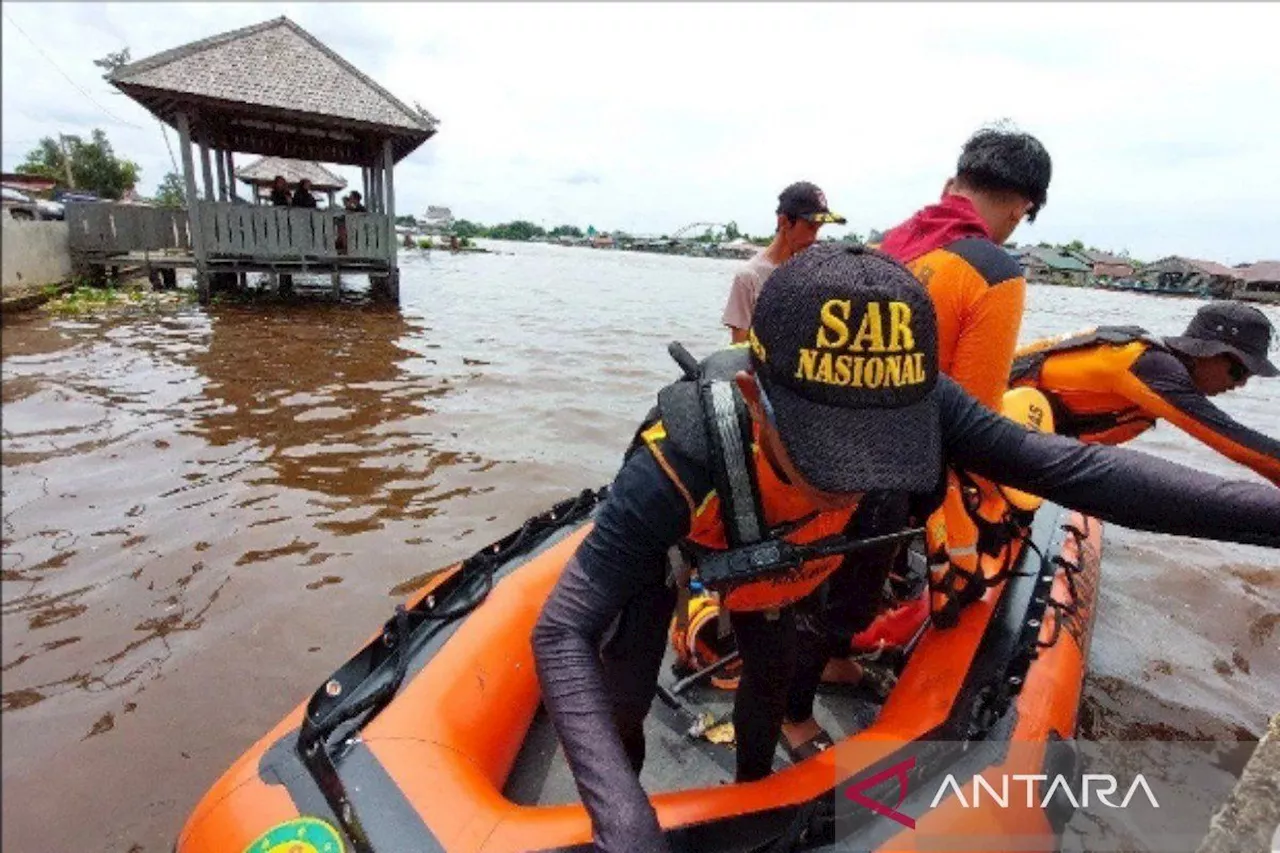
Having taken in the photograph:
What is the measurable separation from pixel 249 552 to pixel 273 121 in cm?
1128

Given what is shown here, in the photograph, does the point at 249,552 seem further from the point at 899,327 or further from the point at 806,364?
the point at 899,327

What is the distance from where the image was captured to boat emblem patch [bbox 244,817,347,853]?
1.60 meters

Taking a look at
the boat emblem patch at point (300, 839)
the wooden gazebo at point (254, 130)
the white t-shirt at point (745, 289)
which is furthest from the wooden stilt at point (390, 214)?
the boat emblem patch at point (300, 839)

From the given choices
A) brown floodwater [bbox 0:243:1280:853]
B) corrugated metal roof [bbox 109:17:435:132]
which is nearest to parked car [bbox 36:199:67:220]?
brown floodwater [bbox 0:243:1280:853]

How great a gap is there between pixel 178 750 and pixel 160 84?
10581mm

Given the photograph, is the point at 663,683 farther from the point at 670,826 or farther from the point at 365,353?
the point at 365,353

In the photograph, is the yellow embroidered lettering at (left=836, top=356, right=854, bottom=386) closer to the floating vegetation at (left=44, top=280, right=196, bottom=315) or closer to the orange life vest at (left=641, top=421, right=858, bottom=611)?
the orange life vest at (left=641, top=421, right=858, bottom=611)

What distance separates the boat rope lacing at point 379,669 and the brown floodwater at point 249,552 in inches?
23.3

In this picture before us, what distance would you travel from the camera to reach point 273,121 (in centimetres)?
1258

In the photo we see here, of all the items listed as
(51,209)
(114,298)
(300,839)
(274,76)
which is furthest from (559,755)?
(51,209)

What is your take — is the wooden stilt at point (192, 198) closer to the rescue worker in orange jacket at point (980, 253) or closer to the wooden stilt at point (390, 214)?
the wooden stilt at point (390, 214)

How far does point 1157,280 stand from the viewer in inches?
2125

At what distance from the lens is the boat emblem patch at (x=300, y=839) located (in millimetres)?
1600

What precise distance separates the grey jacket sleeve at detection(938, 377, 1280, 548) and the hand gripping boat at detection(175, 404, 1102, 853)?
30.3 inches
